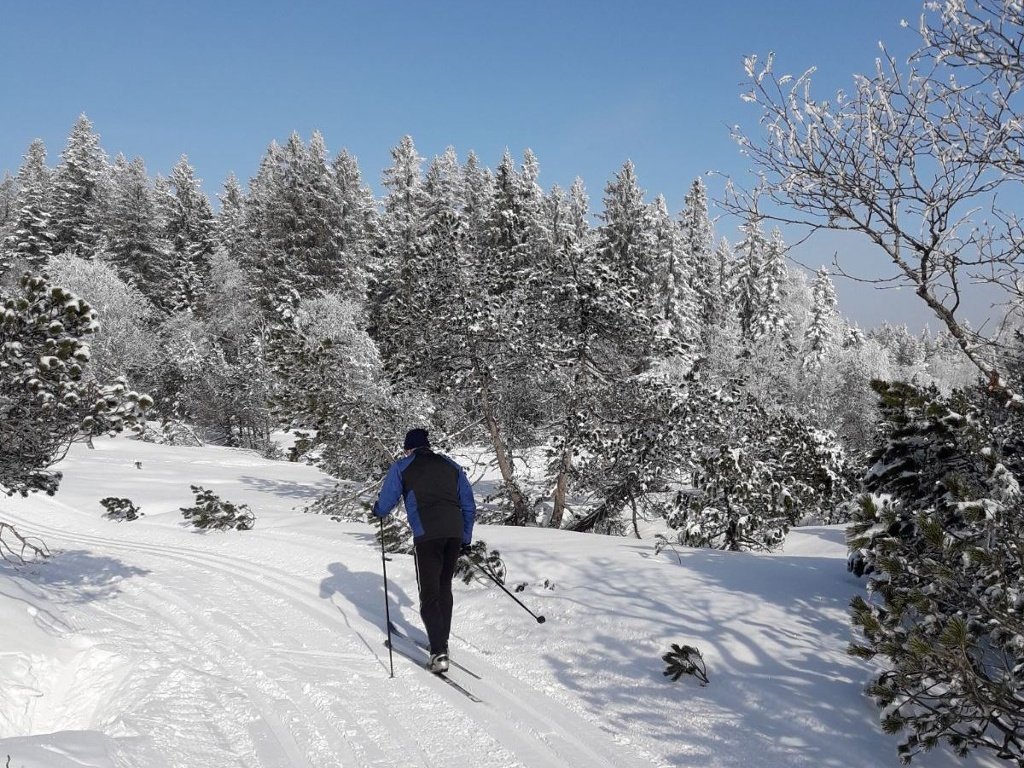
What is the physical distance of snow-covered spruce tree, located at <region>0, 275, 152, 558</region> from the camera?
18.1ft

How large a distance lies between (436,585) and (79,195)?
2276 inches

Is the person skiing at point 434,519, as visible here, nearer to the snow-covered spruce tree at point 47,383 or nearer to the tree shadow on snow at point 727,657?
the tree shadow on snow at point 727,657

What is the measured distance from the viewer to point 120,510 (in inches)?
515

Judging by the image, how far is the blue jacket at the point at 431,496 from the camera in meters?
5.13

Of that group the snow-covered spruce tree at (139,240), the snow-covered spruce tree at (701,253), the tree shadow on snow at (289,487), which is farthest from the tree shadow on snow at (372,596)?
the snow-covered spruce tree at (139,240)

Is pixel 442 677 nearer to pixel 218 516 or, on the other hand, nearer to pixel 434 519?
pixel 434 519

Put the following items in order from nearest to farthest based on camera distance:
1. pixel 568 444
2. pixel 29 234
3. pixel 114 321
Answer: pixel 568 444
pixel 114 321
pixel 29 234

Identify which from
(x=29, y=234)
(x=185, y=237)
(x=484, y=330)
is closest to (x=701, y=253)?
(x=484, y=330)

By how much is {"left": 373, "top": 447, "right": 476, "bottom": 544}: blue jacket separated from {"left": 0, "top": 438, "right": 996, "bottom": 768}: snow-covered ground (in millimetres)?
1148

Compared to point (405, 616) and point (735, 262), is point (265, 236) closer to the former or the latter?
point (735, 262)

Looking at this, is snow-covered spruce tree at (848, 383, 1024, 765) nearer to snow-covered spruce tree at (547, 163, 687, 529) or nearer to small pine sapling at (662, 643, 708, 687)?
small pine sapling at (662, 643, 708, 687)

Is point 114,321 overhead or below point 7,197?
below

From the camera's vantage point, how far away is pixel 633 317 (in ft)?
39.2

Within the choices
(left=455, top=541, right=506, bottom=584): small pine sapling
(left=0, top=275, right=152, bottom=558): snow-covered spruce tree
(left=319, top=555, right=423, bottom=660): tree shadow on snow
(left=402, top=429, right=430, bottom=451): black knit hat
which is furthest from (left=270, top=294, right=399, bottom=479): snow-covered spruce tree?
(left=402, top=429, right=430, bottom=451): black knit hat
